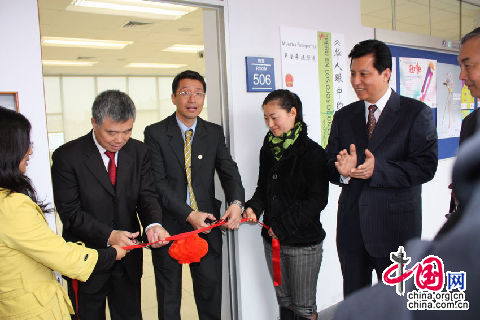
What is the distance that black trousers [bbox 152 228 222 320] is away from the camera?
2.31 metres

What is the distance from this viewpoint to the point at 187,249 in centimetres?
209

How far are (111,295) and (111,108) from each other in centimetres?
104

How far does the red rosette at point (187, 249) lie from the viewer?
6.85 feet

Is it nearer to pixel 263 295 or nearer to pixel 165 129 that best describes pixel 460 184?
pixel 165 129

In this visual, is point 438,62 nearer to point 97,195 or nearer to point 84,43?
point 97,195

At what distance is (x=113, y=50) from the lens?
9.13 m

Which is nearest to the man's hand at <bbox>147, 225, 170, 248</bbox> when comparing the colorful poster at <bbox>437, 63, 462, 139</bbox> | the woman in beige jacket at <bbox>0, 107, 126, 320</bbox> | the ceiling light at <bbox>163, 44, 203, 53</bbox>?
the woman in beige jacket at <bbox>0, 107, 126, 320</bbox>

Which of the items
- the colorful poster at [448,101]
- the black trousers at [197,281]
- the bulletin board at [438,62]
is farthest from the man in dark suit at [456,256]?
the colorful poster at [448,101]

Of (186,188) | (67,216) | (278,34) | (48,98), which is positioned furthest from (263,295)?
(48,98)

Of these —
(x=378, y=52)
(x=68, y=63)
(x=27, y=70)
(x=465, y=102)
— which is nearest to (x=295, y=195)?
(x=378, y=52)

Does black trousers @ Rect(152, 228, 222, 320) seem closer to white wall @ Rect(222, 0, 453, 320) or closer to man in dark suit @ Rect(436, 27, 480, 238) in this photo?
white wall @ Rect(222, 0, 453, 320)

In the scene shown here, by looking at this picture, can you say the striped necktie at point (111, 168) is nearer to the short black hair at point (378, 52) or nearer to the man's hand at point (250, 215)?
the man's hand at point (250, 215)

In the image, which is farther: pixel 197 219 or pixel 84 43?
pixel 84 43

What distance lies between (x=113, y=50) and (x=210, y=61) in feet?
23.8
